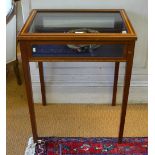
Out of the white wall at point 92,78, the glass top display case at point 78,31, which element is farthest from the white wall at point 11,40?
the glass top display case at point 78,31

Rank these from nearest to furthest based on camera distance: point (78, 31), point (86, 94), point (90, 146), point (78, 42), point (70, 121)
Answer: point (78, 42), point (78, 31), point (90, 146), point (70, 121), point (86, 94)

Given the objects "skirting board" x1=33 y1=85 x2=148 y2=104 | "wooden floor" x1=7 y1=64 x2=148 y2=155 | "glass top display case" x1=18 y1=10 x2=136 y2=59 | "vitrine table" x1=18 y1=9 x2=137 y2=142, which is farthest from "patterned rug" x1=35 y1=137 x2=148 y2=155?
"glass top display case" x1=18 y1=10 x2=136 y2=59

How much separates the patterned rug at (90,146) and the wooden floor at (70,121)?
56 mm

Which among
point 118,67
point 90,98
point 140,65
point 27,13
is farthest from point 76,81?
point 27,13

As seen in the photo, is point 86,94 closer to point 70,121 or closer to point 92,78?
Answer: point 92,78

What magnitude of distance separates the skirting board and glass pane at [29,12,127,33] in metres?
0.55

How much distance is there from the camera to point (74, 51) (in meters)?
1.24

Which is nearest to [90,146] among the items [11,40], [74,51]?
[74,51]

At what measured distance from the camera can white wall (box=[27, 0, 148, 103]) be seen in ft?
5.30

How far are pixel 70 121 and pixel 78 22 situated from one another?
671mm

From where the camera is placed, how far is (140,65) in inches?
69.1

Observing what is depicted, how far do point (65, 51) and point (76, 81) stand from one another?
1.93 ft

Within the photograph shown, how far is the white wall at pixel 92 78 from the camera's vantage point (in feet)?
5.30

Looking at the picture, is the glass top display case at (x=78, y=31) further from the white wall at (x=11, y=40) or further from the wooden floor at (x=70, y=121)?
the wooden floor at (x=70, y=121)
